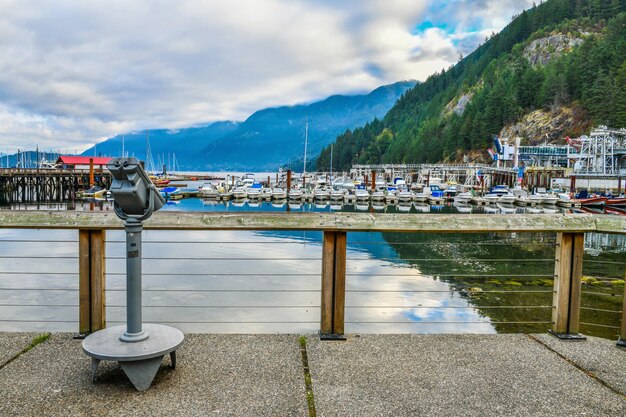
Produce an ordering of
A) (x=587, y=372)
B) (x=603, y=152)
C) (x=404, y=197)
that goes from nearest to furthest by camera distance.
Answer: (x=587, y=372) → (x=404, y=197) → (x=603, y=152)

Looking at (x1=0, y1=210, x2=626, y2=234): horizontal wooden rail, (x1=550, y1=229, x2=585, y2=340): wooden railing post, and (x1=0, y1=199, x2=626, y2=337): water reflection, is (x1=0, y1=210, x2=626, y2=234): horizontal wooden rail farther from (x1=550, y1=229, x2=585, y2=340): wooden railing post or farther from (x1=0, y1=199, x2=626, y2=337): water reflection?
(x1=0, y1=199, x2=626, y2=337): water reflection

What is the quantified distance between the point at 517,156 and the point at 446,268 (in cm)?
6693

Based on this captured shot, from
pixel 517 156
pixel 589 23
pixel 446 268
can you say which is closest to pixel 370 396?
pixel 446 268

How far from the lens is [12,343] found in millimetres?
3855

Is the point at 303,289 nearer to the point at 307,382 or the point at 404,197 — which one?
the point at 307,382

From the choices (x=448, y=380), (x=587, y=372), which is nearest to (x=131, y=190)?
(x=448, y=380)

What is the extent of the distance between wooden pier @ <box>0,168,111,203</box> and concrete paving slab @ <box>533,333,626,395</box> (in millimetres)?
61169

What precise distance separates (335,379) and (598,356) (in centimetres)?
215

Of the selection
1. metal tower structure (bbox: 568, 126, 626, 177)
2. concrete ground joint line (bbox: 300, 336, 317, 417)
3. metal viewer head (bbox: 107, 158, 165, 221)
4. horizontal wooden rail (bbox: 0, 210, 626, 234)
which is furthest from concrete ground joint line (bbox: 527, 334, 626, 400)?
metal tower structure (bbox: 568, 126, 626, 177)

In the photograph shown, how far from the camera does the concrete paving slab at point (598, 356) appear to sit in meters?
3.43

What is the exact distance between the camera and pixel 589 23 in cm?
11638

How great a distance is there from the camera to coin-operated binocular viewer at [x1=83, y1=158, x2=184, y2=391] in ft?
9.86

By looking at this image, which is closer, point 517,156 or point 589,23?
point 517,156

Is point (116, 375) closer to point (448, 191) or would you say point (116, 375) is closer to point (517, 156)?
point (448, 191)
